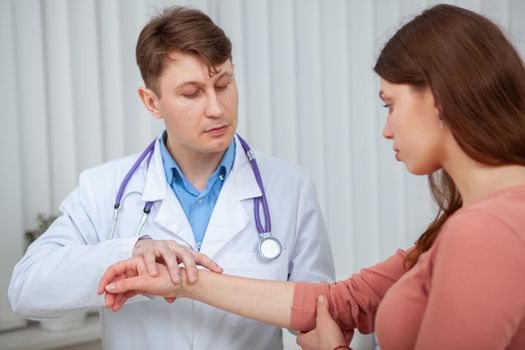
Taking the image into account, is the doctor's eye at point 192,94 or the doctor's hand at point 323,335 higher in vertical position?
the doctor's eye at point 192,94

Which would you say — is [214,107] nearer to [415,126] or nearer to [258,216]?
[258,216]

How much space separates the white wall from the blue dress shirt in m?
0.59

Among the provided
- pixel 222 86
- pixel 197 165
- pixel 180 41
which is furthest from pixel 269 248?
pixel 180 41

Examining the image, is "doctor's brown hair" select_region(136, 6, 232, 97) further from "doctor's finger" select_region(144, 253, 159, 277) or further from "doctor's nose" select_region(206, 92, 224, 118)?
"doctor's finger" select_region(144, 253, 159, 277)

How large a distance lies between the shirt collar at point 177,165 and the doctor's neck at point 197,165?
0.02 m

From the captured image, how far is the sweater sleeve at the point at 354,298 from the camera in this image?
1.32 m

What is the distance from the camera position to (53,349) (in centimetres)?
→ 199

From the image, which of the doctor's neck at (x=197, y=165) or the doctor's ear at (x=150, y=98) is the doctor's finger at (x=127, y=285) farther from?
the doctor's ear at (x=150, y=98)

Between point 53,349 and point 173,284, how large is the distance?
33.0 inches

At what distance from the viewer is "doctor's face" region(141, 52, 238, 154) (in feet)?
4.95

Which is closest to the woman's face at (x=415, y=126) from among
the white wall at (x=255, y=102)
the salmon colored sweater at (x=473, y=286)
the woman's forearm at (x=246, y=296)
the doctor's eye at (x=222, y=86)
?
the salmon colored sweater at (x=473, y=286)

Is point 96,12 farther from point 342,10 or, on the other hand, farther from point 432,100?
point 432,100

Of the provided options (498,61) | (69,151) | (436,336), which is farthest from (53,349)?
(498,61)

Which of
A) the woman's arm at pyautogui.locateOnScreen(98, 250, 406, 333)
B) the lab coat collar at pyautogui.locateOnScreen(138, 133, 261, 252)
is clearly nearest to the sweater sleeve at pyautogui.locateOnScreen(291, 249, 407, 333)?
the woman's arm at pyautogui.locateOnScreen(98, 250, 406, 333)
